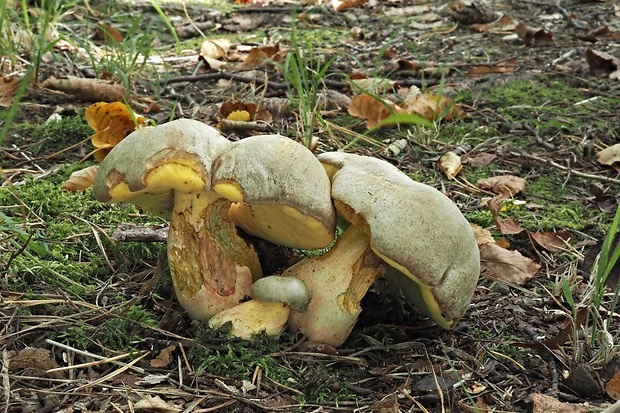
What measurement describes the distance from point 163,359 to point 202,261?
328 mm

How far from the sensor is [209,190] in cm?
205

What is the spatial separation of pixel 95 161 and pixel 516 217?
6.81 ft

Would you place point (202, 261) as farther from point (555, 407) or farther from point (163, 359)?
point (555, 407)

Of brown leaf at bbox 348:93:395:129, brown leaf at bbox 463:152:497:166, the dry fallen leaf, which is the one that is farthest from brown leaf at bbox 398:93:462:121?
the dry fallen leaf

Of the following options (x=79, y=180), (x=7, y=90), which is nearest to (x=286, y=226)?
(x=79, y=180)

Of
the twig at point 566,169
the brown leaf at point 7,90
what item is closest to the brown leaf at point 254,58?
the brown leaf at point 7,90

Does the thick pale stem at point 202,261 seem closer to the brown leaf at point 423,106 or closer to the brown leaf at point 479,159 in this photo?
the brown leaf at point 479,159

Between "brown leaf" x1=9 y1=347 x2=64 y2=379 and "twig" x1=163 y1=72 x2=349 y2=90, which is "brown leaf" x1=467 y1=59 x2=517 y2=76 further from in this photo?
"brown leaf" x1=9 y1=347 x2=64 y2=379

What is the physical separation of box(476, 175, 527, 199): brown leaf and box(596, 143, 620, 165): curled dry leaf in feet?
1.79

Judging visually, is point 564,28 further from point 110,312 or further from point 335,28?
point 110,312

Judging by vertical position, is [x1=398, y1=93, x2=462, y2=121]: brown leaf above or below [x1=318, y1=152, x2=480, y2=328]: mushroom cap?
below

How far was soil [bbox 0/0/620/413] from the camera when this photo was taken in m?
1.98

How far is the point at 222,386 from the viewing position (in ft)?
6.42

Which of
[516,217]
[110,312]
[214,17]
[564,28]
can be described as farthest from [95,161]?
[564,28]
